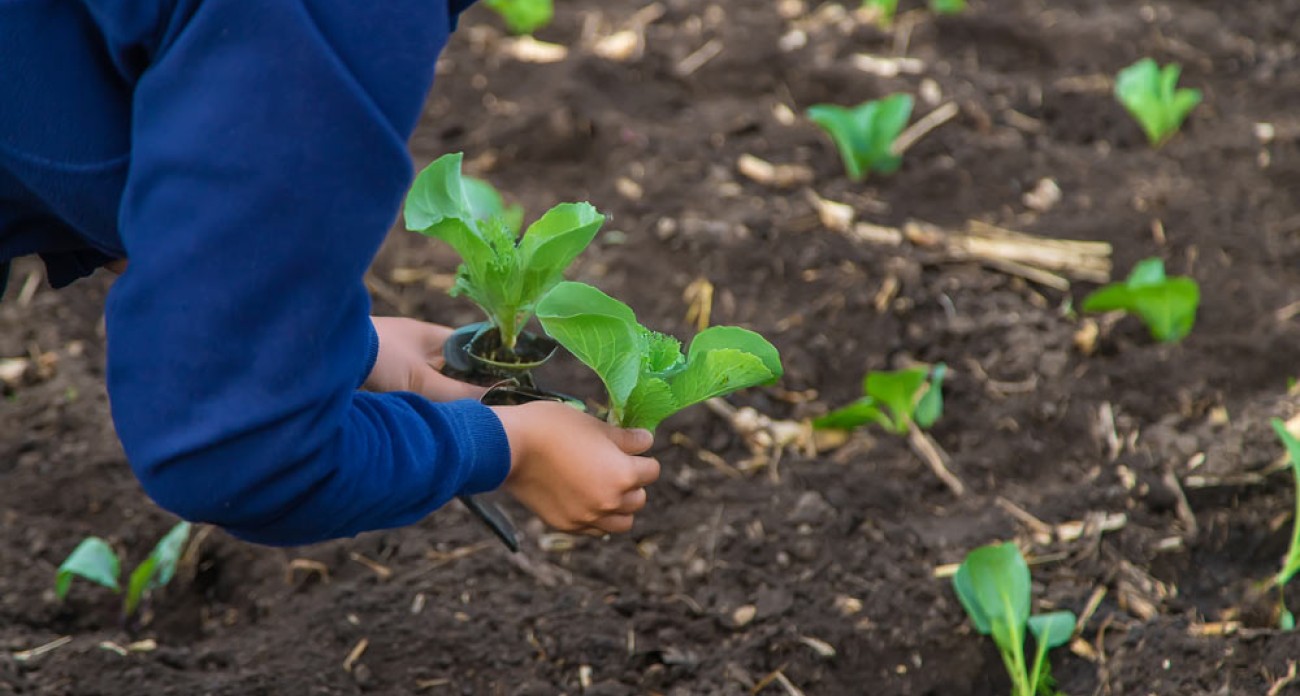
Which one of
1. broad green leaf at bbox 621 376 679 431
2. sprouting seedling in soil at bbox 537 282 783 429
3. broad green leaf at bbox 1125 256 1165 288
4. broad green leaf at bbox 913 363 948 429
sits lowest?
broad green leaf at bbox 913 363 948 429

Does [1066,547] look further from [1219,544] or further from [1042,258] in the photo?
[1042,258]

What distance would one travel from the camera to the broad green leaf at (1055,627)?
A: 1.77 meters

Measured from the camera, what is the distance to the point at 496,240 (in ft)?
4.99

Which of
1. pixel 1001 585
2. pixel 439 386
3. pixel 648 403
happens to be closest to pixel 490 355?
pixel 439 386

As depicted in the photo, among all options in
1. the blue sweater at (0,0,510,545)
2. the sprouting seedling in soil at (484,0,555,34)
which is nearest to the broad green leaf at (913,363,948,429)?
the blue sweater at (0,0,510,545)

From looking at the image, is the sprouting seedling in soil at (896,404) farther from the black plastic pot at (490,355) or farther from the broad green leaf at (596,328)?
the broad green leaf at (596,328)

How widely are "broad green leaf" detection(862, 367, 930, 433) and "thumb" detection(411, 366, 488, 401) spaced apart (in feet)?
2.55

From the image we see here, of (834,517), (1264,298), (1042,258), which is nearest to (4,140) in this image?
(834,517)

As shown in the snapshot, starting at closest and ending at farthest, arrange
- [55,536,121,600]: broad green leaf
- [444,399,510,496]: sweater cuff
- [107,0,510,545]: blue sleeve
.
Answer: [107,0,510,545]: blue sleeve
[444,399,510,496]: sweater cuff
[55,536,121,600]: broad green leaf

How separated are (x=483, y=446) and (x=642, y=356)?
230 mm

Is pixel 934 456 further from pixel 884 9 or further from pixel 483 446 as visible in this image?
pixel 884 9

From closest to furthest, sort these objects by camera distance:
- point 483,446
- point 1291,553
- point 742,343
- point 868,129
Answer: point 483,446, point 742,343, point 1291,553, point 868,129

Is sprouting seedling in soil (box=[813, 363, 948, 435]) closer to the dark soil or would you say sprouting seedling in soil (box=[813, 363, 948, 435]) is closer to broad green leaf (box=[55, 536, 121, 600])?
the dark soil

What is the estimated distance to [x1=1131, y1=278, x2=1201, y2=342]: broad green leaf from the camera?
2.27 m
